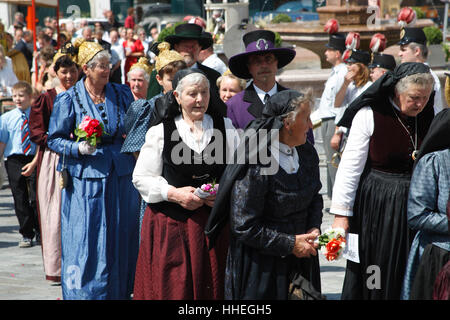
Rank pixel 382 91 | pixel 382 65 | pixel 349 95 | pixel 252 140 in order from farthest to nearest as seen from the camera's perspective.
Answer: pixel 349 95
pixel 382 65
pixel 382 91
pixel 252 140

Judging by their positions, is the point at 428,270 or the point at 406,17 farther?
the point at 406,17

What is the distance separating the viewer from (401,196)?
5.43m

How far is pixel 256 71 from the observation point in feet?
20.9

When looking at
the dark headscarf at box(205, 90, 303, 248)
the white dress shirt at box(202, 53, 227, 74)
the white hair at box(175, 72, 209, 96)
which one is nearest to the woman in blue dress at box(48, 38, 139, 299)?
the white hair at box(175, 72, 209, 96)

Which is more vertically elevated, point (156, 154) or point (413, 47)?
point (413, 47)

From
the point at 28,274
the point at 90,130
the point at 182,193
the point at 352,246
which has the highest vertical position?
the point at 90,130

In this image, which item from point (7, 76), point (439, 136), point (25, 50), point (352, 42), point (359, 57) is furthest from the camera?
point (25, 50)

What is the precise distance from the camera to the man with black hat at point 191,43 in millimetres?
8094

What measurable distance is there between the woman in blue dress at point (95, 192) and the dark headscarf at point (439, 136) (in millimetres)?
2639

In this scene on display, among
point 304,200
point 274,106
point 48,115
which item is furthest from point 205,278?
point 48,115

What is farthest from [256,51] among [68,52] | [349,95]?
[349,95]

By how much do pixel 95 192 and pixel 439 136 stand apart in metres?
2.88

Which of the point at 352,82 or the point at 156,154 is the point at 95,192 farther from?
the point at 352,82

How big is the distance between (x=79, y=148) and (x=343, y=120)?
2.15 m
